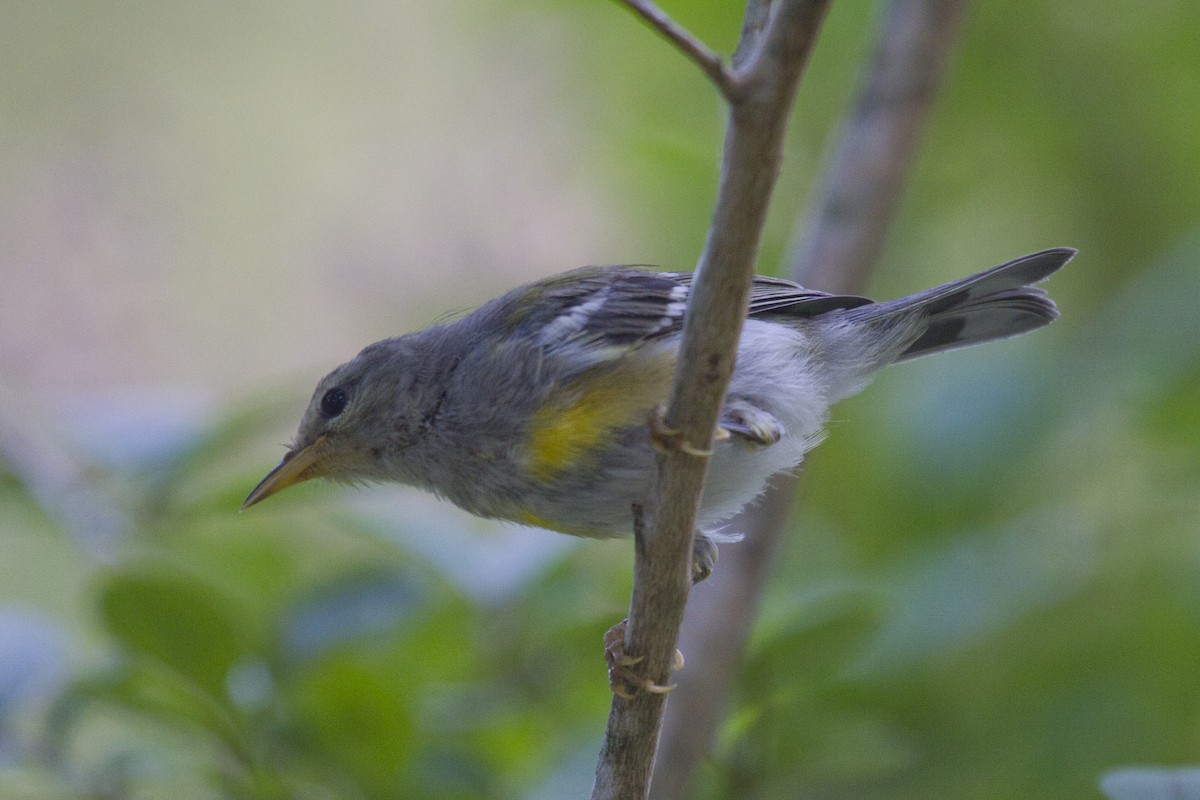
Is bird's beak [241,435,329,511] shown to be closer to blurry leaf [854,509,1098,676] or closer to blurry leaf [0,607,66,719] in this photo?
blurry leaf [0,607,66,719]

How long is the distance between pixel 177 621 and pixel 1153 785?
1.71 m

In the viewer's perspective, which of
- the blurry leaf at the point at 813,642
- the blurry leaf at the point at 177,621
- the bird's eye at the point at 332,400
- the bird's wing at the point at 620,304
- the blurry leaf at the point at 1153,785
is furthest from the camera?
the bird's eye at the point at 332,400

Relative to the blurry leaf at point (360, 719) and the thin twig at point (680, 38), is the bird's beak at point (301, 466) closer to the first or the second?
the blurry leaf at point (360, 719)

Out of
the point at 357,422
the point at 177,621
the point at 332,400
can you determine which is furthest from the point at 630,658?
the point at 332,400

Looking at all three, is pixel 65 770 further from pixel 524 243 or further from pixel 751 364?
pixel 524 243

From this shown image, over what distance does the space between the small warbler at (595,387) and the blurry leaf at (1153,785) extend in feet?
2.84

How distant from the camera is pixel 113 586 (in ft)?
7.29

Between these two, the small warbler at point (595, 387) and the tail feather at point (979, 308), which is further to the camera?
the tail feather at point (979, 308)

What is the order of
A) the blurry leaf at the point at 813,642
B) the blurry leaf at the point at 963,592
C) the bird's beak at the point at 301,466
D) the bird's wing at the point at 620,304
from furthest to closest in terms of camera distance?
1. the bird's beak at the point at 301,466
2. the blurry leaf at the point at 963,592
3. the bird's wing at the point at 620,304
4. the blurry leaf at the point at 813,642

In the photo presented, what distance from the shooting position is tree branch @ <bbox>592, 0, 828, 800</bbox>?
144 cm

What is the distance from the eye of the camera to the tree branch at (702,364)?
4.72 feet

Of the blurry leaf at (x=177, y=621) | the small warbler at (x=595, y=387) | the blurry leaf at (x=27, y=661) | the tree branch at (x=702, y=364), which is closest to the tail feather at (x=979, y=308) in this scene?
the small warbler at (x=595, y=387)

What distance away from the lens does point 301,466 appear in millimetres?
3062

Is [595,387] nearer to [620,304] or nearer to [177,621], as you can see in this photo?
[620,304]
